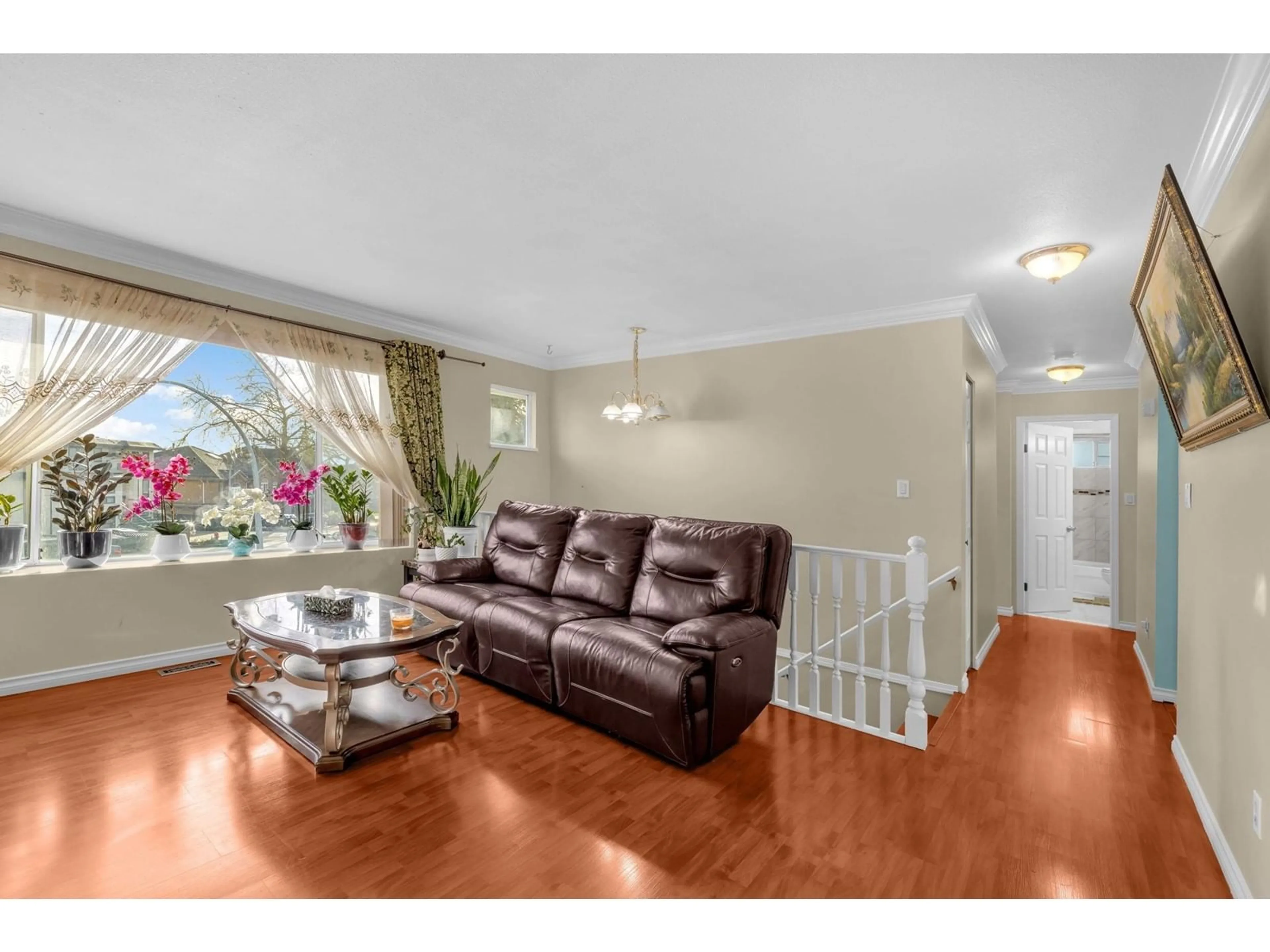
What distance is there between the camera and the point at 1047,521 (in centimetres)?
628

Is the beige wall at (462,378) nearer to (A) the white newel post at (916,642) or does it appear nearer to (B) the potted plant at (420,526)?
(B) the potted plant at (420,526)

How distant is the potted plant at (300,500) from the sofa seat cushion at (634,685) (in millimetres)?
2336

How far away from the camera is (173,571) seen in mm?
3498

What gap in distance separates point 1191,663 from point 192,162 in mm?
4591

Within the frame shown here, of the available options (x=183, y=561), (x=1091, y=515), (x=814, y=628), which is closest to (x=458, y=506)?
(x=183, y=561)

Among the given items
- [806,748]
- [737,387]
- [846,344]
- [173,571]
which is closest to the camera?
[806,748]

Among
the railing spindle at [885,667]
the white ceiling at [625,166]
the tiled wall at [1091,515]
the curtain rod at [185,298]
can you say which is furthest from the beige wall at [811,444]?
the tiled wall at [1091,515]

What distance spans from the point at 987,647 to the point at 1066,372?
8.12 feet

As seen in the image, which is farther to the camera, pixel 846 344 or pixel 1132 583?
pixel 1132 583

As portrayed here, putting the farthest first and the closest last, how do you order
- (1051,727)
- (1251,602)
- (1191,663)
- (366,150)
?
(1051,727) → (1191,663) → (366,150) → (1251,602)

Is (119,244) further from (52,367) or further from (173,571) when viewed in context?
(173,571)

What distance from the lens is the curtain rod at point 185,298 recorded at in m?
3.02

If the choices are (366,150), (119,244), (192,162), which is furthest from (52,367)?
(366,150)

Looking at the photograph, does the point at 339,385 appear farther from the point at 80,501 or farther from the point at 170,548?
the point at 80,501
